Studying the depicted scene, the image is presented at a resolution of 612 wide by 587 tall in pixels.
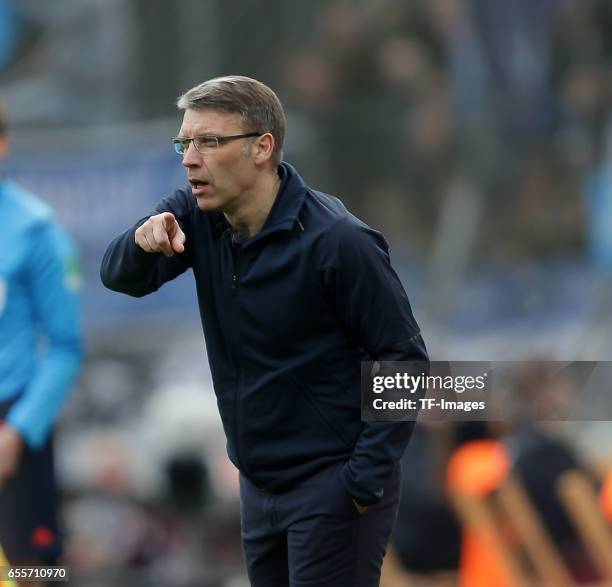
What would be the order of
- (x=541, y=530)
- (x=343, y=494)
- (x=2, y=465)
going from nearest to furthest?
(x=343, y=494)
(x=2, y=465)
(x=541, y=530)

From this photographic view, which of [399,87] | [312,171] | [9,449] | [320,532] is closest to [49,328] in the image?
[9,449]

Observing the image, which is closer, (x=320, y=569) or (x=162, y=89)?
(x=320, y=569)

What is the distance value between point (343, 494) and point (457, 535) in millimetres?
3330

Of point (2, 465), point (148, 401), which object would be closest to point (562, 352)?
point (148, 401)

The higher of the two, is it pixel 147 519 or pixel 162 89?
pixel 162 89

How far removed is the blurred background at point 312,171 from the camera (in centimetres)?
827

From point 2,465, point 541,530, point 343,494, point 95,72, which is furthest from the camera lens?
point 95,72

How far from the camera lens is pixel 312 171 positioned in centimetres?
836

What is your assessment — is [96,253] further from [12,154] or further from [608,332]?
[608,332]

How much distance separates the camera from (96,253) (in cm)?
845

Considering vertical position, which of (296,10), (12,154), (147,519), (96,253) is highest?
(296,10)

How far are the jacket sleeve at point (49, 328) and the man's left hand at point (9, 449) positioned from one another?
0.9 inches

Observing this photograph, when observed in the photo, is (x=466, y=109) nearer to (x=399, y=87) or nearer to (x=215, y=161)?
(x=399, y=87)

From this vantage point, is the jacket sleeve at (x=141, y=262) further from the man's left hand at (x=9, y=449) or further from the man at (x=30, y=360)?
the man's left hand at (x=9, y=449)
